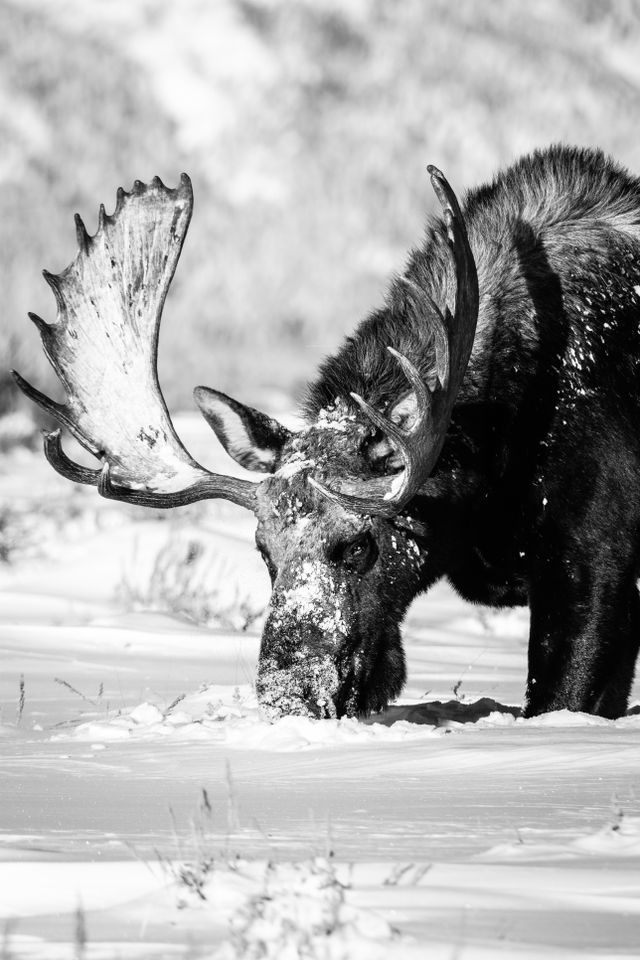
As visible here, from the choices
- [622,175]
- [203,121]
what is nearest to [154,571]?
[622,175]

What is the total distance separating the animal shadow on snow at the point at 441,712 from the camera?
5.14 meters

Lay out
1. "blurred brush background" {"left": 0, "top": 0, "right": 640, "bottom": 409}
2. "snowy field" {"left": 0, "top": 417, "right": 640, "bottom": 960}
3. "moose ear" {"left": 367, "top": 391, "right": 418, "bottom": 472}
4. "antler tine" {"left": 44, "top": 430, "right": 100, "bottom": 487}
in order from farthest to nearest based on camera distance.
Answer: "blurred brush background" {"left": 0, "top": 0, "right": 640, "bottom": 409}
"antler tine" {"left": 44, "top": 430, "right": 100, "bottom": 487}
"moose ear" {"left": 367, "top": 391, "right": 418, "bottom": 472}
"snowy field" {"left": 0, "top": 417, "right": 640, "bottom": 960}

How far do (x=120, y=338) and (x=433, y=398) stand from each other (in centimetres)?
159

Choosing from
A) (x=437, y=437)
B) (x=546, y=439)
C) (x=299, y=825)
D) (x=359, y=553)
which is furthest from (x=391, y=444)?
(x=299, y=825)

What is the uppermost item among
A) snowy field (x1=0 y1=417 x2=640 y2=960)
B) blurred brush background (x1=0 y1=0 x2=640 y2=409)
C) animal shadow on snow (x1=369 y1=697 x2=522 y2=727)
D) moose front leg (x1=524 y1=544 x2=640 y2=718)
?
blurred brush background (x1=0 y1=0 x2=640 y2=409)

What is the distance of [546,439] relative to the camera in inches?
215

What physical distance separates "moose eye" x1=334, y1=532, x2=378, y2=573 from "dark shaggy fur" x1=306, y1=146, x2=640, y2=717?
0.88ft

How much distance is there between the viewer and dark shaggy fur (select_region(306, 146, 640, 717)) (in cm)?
539

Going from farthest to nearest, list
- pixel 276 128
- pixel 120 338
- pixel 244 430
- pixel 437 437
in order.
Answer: pixel 276 128 < pixel 120 338 < pixel 244 430 < pixel 437 437

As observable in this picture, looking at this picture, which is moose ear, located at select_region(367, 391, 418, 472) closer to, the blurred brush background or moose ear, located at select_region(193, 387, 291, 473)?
moose ear, located at select_region(193, 387, 291, 473)

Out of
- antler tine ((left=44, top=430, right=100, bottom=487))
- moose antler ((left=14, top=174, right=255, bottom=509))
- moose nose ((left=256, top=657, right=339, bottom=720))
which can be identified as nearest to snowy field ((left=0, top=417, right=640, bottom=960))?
moose nose ((left=256, top=657, right=339, bottom=720))

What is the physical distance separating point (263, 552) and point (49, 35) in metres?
36.2

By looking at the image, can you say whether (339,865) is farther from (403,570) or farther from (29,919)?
(403,570)

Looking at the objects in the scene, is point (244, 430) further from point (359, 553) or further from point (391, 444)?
point (359, 553)
